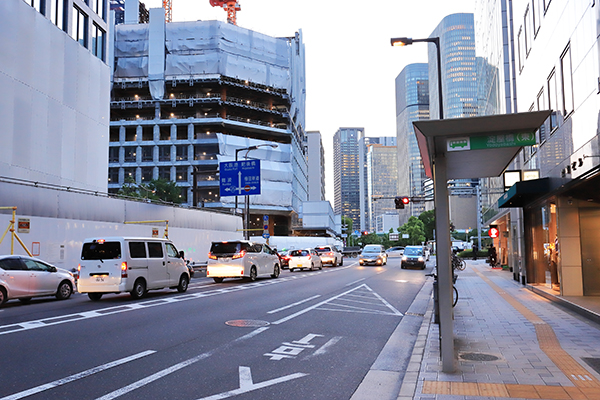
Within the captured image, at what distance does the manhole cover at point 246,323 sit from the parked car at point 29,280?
7760 millimetres

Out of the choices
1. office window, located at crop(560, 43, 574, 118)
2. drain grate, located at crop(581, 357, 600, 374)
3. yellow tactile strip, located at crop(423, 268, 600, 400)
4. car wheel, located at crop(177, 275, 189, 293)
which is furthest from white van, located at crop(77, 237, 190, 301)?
office window, located at crop(560, 43, 574, 118)

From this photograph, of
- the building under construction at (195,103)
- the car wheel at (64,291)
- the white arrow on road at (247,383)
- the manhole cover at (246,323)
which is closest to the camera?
the white arrow on road at (247,383)

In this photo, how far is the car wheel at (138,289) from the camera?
16234 millimetres

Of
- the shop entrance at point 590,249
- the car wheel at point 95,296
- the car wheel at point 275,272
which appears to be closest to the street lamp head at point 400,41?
the shop entrance at point 590,249

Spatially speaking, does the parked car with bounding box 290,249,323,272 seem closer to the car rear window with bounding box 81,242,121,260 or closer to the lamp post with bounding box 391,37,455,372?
the car rear window with bounding box 81,242,121,260

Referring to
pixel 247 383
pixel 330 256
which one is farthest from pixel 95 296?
pixel 330 256

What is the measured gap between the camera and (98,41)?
42.3 metres

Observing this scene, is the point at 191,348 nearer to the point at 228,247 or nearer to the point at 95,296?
the point at 95,296

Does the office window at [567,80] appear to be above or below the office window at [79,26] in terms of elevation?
below

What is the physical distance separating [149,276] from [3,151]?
→ 19258mm

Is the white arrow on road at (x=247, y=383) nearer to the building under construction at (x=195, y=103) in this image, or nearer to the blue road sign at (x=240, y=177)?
the blue road sign at (x=240, y=177)

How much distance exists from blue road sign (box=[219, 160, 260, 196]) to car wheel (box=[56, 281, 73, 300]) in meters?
21.5

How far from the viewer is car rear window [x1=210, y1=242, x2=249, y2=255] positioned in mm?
23141

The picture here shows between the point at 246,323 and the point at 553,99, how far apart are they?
12379 millimetres
